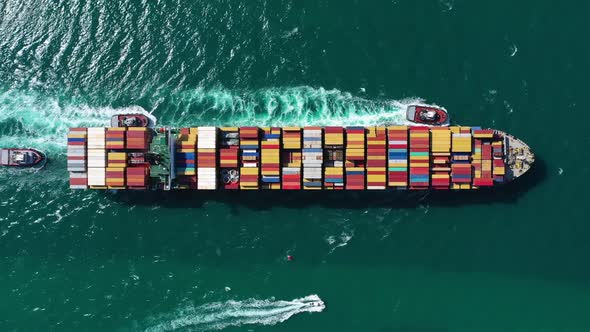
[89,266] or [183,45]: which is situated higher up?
[183,45]

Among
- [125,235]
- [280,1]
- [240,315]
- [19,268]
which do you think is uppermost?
[280,1]

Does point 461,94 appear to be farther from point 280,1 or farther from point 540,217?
point 280,1

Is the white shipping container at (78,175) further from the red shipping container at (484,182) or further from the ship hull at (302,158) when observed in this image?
the red shipping container at (484,182)

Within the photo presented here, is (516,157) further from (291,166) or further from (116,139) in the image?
(116,139)

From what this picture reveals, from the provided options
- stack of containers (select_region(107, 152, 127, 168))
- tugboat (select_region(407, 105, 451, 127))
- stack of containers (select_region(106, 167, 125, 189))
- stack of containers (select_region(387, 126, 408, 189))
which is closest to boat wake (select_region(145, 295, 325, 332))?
stack of containers (select_region(106, 167, 125, 189))

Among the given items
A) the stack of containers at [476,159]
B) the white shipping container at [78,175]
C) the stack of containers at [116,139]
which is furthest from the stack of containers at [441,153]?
the white shipping container at [78,175]

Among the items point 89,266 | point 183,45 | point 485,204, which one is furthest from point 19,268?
point 485,204
